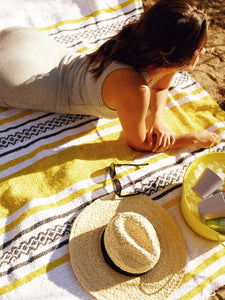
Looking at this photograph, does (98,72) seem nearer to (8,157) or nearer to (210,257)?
(8,157)

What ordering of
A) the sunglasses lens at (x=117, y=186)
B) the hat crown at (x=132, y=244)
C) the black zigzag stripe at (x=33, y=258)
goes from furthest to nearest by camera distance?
the sunglasses lens at (x=117, y=186) → the black zigzag stripe at (x=33, y=258) → the hat crown at (x=132, y=244)

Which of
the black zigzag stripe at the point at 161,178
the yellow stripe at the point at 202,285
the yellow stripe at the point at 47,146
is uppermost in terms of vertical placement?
the yellow stripe at the point at 47,146

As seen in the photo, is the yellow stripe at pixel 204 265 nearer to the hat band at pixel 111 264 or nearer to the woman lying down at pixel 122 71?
the hat band at pixel 111 264

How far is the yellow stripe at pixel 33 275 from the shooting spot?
1176 mm

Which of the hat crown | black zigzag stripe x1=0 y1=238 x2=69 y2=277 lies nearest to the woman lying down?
the hat crown

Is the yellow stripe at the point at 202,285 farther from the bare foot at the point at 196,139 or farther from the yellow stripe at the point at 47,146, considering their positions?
the yellow stripe at the point at 47,146

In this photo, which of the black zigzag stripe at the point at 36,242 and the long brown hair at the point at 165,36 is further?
the black zigzag stripe at the point at 36,242

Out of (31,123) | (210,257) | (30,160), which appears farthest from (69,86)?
(210,257)

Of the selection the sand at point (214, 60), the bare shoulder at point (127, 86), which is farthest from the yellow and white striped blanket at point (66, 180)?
the bare shoulder at point (127, 86)

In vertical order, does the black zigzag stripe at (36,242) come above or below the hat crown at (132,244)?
below

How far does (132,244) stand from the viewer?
995 mm

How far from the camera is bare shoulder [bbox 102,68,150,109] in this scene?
4.01 ft

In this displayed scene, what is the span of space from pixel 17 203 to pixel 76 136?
493 mm

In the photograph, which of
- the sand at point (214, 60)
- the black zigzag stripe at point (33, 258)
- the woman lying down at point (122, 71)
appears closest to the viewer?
the woman lying down at point (122, 71)
